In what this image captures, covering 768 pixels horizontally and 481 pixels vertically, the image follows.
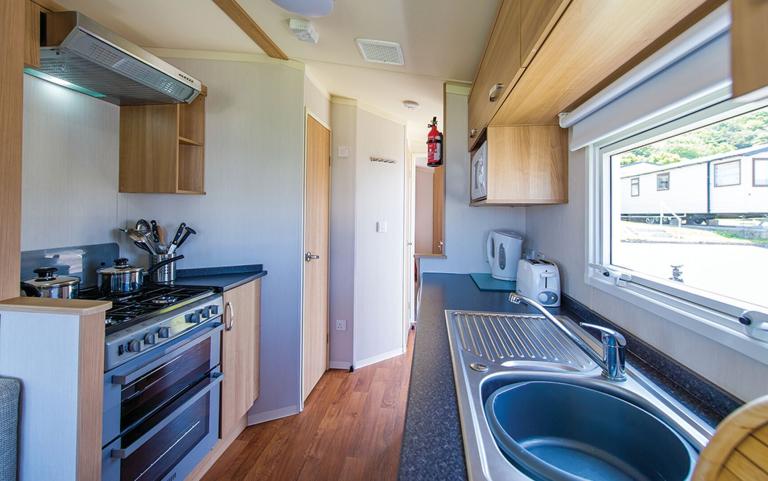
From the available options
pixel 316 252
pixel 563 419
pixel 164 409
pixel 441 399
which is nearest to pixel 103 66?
pixel 164 409

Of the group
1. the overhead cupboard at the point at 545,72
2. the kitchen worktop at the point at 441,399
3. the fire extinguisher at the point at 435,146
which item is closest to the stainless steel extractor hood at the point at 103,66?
the fire extinguisher at the point at 435,146

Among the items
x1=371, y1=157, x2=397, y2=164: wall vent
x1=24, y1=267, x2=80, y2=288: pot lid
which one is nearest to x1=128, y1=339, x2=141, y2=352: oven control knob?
x1=24, y1=267, x2=80, y2=288: pot lid

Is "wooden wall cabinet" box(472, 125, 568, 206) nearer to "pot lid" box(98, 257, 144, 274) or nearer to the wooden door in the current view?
the wooden door

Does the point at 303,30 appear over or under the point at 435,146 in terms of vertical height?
over

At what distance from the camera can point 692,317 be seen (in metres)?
0.80

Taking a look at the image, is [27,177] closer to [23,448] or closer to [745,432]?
[23,448]

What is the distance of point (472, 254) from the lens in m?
2.28

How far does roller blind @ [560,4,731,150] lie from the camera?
2.23 feet

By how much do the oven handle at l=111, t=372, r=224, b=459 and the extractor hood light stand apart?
5.28 feet

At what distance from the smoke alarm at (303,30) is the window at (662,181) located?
1.67m

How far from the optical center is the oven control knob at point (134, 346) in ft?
4.15

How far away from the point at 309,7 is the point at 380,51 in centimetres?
57

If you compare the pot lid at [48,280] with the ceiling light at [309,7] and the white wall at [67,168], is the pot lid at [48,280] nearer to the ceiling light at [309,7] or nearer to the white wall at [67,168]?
the white wall at [67,168]

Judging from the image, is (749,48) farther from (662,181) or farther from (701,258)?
(662,181)
